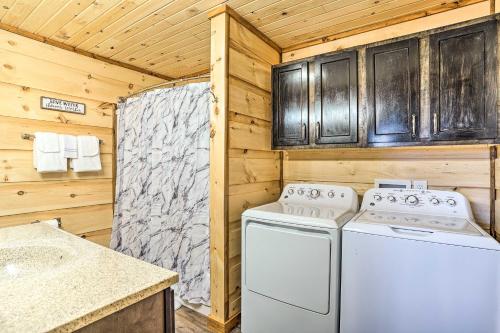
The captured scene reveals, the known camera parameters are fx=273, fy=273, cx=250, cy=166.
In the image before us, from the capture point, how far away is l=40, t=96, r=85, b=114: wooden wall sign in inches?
85.7

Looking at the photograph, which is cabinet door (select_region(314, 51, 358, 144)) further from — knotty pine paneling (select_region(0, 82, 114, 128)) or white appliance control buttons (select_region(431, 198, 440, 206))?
knotty pine paneling (select_region(0, 82, 114, 128))

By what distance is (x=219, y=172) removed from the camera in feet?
6.09

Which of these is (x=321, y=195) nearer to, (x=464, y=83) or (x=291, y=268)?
(x=291, y=268)

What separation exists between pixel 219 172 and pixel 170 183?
0.52 meters

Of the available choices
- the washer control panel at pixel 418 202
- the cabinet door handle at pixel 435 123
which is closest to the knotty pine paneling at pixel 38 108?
the washer control panel at pixel 418 202

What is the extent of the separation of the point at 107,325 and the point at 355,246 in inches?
46.3

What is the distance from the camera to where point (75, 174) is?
2.36 m

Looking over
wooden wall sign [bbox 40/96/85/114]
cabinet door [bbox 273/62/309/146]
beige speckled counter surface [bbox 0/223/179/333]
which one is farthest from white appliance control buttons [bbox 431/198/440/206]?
wooden wall sign [bbox 40/96/85/114]

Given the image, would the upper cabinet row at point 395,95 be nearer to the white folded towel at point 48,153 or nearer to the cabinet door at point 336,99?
the cabinet door at point 336,99

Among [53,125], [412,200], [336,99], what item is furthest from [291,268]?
[53,125]

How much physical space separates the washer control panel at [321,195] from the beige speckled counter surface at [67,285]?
1.44 m

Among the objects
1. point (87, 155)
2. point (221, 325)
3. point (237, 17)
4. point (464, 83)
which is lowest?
point (221, 325)

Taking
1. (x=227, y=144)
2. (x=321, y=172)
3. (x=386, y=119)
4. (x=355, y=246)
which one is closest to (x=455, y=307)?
(x=355, y=246)

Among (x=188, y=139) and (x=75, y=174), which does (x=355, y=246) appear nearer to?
(x=188, y=139)
